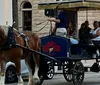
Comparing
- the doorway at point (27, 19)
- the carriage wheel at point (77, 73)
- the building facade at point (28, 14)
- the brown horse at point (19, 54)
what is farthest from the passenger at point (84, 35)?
the doorway at point (27, 19)

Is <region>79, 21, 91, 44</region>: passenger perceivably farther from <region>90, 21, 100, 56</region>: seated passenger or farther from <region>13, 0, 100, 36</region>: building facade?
<region>13, 0, 100, 36</region>: building facade

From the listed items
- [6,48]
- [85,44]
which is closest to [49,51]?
[85,44]

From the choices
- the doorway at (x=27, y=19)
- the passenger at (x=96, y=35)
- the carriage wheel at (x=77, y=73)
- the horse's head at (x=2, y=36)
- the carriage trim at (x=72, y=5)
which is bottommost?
the carriage wheel at (x=77, y=73)

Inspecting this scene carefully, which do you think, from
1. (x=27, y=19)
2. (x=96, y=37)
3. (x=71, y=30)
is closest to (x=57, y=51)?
(x=71, y=30)

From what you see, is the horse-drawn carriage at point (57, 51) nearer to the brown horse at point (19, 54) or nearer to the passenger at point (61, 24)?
the brown horse at point (19, 54)

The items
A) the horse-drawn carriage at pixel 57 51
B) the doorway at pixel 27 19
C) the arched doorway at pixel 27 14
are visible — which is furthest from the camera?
the doorway at pixel 27 19

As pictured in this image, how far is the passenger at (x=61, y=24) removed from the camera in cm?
1273

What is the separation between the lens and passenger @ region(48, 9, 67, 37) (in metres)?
12.7

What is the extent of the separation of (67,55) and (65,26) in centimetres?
116

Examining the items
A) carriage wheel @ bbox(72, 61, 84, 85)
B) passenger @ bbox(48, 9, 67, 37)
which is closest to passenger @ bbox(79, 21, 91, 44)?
passenger @ bbox(48, 9, 67, 37)

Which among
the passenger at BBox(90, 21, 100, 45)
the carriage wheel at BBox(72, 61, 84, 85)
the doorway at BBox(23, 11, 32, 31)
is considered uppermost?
the passenger at BBox(90, 21, 100, 45)

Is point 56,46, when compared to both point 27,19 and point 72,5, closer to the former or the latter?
point 72,5

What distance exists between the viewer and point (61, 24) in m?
13.0

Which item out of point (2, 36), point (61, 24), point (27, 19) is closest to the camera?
point (2, 36)
